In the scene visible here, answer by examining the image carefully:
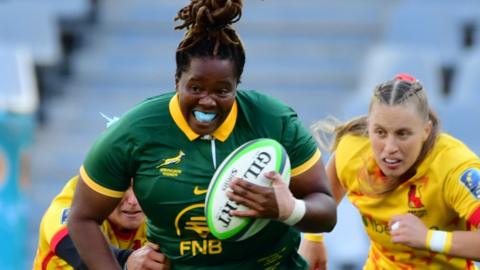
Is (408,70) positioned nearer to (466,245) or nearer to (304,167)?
(466,245)

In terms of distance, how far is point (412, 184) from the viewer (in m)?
5.66

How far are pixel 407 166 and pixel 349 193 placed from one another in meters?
0.45

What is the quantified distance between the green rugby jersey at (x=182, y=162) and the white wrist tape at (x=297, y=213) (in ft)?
0.58

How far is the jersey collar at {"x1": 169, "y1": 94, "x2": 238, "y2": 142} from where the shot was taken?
477 centimetres

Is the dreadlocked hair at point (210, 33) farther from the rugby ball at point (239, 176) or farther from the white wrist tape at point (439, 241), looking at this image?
the white wrist tape at point (439, 241)

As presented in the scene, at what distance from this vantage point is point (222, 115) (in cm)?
472

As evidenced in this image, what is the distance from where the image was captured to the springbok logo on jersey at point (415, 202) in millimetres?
5629

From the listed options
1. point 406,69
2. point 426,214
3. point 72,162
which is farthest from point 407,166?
point 72,162

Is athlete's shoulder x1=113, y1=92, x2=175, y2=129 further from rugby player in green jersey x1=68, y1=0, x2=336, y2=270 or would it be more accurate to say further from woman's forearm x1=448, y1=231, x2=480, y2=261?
woman's forearm x1=448, y1=231, x2=480, y2=261

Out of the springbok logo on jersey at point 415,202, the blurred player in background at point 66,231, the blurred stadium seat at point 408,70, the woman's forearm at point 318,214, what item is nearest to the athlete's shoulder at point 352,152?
the springbok logo on jersey at point 415,202

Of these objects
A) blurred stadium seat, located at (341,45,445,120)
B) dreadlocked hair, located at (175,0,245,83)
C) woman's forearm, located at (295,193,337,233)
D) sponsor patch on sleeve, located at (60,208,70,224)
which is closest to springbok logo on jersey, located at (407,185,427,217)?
woman's forearm, located at (295,193,337,233)

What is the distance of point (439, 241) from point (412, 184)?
32 centimetres

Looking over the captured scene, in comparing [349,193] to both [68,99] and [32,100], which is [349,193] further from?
[68,99]

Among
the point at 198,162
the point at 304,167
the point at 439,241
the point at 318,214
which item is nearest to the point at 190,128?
the point at 198,162
